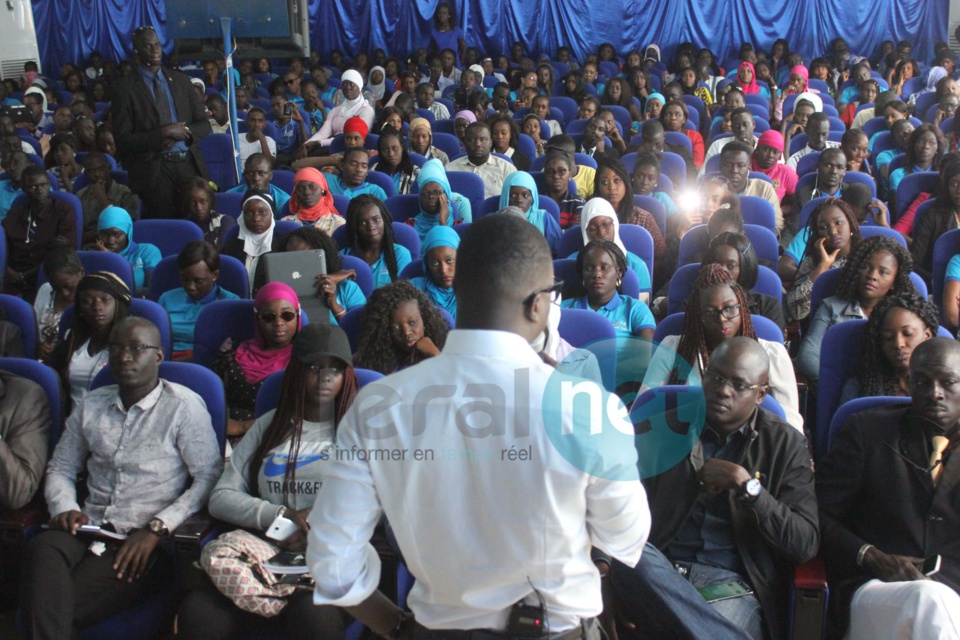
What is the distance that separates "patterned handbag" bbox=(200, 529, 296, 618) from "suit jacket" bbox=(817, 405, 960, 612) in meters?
1.46

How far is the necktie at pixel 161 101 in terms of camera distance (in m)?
5.26

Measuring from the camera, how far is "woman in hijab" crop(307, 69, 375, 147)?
8195mm

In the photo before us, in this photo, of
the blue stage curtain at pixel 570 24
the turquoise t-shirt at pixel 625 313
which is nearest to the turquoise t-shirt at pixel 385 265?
the turquoise t-shirt at pixel 625 313

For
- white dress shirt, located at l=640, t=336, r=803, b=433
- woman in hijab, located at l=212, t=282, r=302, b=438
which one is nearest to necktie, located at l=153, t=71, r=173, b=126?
woman in hijab, located at l=212, t=282, r=302, b=438

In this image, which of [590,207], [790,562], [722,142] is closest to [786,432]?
[790,562]

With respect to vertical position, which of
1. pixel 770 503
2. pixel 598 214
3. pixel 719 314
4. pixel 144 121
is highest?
pixel 144 121

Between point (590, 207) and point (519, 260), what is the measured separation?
335 cm

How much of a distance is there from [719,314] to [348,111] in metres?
5.95

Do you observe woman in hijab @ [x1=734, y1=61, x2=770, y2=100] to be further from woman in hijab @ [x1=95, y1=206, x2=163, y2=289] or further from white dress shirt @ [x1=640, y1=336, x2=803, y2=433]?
white dress shirt @ [x1=640, y1=336, x2=803, y2=433]

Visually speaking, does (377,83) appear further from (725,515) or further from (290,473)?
(725,515)

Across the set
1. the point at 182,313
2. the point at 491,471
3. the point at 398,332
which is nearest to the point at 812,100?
the point at 398,332

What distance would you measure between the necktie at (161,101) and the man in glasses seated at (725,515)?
3.97m

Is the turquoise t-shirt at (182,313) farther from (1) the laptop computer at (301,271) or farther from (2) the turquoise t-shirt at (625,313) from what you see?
(2) the turquoise t-shirt at (625,313)

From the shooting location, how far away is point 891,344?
2.95 meters
